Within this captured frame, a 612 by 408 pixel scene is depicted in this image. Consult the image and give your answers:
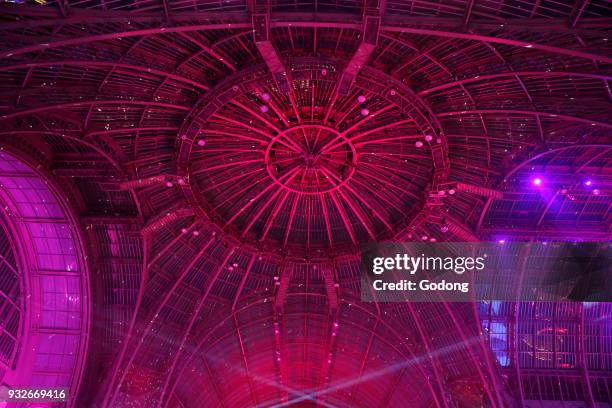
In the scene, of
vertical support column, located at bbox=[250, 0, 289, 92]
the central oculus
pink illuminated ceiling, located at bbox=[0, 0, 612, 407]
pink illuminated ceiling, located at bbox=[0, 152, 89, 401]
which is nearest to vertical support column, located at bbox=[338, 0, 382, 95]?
pink illuminated ceiling, located at bbox=[0, 0, 612, 407]

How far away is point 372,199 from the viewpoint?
1330 inches

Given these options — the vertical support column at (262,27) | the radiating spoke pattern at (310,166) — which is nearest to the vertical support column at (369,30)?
the vertical support column at (262,27)

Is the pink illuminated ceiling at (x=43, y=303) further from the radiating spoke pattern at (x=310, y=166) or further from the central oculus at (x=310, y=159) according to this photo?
the central oculus at (x=310, y=159)

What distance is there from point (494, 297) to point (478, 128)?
43.5 feet

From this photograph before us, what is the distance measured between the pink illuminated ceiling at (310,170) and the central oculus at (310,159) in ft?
0.47

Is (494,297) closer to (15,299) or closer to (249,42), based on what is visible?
(249,42)

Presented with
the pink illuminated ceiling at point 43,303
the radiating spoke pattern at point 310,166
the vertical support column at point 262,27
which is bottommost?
the pink illuminated ceiling at point 43,303

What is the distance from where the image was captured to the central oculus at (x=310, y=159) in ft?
97.9

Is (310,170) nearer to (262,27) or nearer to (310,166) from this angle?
(310,166)

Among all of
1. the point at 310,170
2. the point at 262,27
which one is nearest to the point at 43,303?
the point at 310,170

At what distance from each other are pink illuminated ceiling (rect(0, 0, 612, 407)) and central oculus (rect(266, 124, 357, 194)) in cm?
14

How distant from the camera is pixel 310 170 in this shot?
31.3m

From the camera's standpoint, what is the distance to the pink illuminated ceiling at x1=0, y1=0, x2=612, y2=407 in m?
21.1

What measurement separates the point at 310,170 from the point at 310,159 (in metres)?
1.34
